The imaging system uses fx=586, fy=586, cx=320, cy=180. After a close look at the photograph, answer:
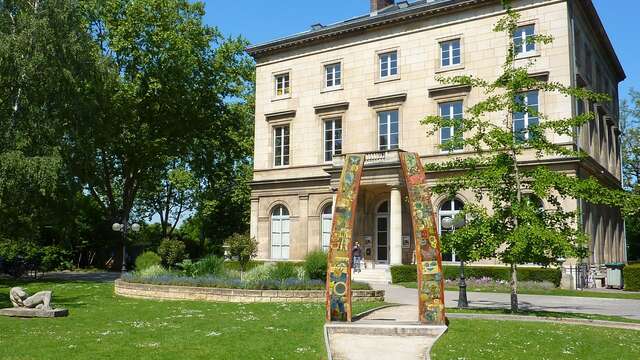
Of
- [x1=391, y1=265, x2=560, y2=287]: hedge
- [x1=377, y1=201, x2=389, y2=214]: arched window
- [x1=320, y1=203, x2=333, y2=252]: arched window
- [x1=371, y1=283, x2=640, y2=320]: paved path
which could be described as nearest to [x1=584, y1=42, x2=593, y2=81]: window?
[x1=391, y1=265, x2=560, y2=287]: hedge

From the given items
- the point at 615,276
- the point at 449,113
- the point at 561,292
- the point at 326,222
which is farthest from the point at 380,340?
the point at 326,222

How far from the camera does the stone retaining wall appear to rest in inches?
735

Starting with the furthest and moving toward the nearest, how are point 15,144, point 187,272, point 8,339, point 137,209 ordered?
Answer: point 137,209 → point 15,144 → point 187,272 → point 8,339

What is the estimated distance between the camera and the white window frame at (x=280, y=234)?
123 feet

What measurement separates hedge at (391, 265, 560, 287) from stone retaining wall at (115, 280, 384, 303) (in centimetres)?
932

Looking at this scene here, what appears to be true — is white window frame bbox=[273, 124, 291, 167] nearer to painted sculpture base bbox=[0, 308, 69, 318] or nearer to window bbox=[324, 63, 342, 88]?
window bbox=[324, 63, 342, 88]

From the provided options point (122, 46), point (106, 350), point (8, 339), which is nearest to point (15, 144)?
point (122, 46)

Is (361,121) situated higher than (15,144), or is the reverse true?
(361,121)

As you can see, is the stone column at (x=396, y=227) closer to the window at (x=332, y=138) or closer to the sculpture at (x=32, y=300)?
the window at (x=332, y=138)

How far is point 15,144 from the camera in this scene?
2516 cm

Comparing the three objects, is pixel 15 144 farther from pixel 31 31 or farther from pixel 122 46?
pixel 122 46

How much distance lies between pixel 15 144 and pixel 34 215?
15.7 ft

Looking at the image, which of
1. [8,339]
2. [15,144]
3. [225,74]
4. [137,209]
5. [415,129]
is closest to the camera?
[8,339]

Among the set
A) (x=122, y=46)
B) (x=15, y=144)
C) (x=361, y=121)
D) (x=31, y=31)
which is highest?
(x=122, y=46)
